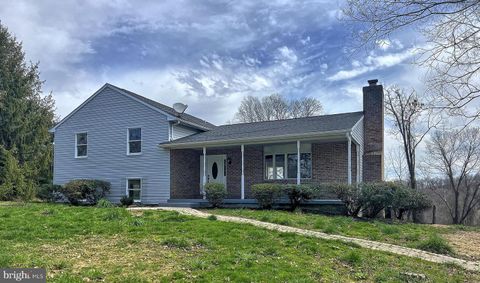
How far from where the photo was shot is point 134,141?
1895 cm

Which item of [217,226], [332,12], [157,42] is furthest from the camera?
[157,42]

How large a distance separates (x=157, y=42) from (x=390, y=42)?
1325 centimetres

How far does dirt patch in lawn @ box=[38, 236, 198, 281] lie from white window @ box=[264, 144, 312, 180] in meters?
11.0

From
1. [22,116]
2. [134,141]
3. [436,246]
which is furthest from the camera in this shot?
[22,116]

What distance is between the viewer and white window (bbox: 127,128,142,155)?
18.8 meters

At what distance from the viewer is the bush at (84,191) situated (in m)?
17.4

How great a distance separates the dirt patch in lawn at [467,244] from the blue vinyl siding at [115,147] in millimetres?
12051

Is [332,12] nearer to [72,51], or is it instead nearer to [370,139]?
[370,139]

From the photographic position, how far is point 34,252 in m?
6.37

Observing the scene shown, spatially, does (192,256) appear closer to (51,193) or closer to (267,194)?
(267,194)

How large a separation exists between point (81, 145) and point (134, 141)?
11.7 feet

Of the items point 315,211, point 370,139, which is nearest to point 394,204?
point 315,211

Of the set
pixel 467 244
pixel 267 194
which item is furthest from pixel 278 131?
pixel 467 244

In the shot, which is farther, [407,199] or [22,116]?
[22,116]
